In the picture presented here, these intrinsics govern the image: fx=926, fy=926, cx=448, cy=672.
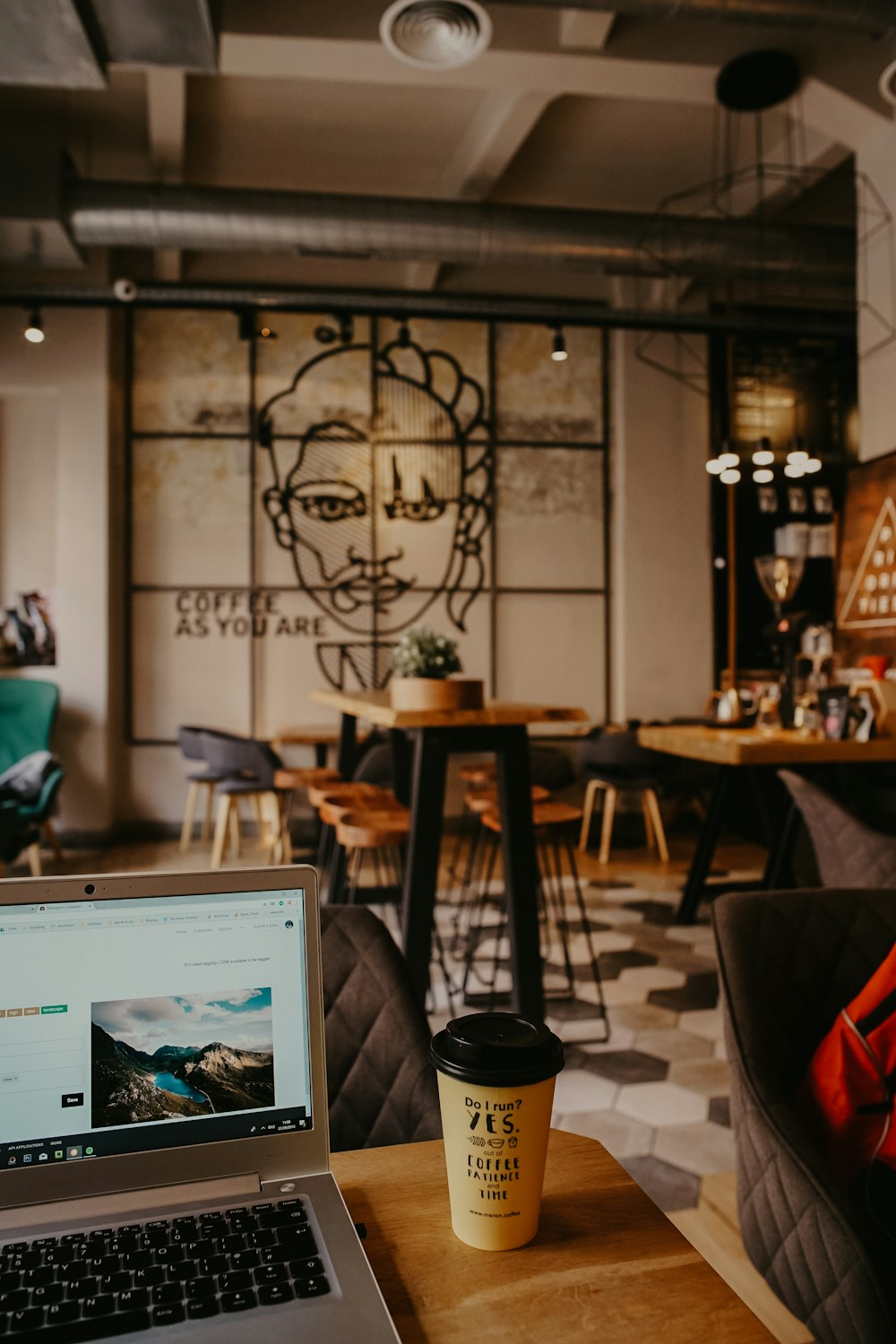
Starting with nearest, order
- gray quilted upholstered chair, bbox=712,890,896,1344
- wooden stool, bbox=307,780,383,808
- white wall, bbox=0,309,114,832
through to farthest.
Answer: gray quilted upholstered chair, bbox=712,890,896,1344, wooden stool, bbox=307,780,383,808, white wall, bbox=0,309,114,832

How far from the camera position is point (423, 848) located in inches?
114

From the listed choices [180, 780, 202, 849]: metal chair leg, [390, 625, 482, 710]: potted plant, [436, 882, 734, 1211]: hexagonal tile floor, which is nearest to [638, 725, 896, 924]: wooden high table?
[436, 882, 734, 1211]: hexagonal tile floor

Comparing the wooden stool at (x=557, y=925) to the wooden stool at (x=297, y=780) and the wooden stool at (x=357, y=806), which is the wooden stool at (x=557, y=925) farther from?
the wooden stool at (x=297, y=780)

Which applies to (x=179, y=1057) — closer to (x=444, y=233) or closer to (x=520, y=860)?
(x=520, y=860)

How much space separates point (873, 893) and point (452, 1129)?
111cm

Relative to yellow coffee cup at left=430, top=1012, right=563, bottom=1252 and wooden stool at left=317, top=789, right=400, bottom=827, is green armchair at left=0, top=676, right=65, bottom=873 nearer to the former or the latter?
wooden stool at left=317, top=789, right=400, bottom=827

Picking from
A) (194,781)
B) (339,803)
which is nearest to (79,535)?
(194,781)

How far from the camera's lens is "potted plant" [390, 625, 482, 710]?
9.73 feet

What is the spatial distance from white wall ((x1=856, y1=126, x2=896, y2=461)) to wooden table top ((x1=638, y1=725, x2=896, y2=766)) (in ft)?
5.89

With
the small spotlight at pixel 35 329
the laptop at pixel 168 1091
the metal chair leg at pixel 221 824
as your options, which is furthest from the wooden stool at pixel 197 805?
the laptop at pixel 168 1091

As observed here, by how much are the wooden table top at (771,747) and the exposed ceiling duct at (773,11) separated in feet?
9.10

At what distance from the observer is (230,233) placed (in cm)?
504

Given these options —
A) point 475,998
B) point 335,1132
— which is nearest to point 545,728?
point 475,998

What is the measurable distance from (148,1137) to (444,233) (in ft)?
17.2
